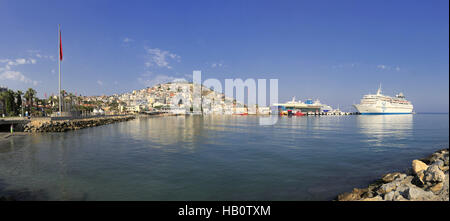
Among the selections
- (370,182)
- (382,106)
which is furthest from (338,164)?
(382,106)

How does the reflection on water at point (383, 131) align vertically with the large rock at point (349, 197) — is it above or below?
below

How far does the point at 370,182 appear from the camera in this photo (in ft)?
38.8

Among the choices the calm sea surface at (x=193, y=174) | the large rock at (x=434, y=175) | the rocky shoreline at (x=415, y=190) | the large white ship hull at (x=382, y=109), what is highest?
the large white ship hull at (x=382, y=109)

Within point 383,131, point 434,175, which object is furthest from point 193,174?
point 383,131

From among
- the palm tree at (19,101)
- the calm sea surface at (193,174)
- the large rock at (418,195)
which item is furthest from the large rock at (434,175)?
the palm tree at (19,101)

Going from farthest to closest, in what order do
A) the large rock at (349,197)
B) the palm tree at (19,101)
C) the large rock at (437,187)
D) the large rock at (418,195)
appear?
the palm tree at (19,101)
the large rock at (349,197)
the large rock at (437,187)
the large rock at (418,195)

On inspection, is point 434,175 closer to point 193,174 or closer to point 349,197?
point 349,197

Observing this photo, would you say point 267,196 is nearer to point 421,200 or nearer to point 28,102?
point 421,200

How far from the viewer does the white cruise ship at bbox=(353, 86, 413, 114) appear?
134000mm

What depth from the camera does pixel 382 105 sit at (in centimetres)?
13362

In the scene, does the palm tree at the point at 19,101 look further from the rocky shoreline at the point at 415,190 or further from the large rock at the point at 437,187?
the large rock at the point at 437,187

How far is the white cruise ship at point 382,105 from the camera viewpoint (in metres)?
134
